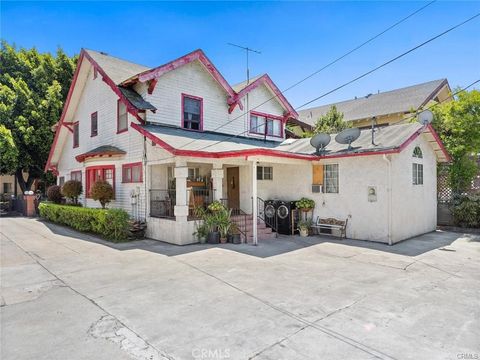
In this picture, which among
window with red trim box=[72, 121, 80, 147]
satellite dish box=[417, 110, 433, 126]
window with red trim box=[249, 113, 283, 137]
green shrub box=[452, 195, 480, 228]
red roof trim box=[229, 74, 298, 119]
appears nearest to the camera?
satellite dish box=[417, 110, 433, 126]

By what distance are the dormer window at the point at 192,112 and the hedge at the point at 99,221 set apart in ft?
15.2

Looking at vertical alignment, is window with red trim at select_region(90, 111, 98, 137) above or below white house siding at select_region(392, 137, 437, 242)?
above

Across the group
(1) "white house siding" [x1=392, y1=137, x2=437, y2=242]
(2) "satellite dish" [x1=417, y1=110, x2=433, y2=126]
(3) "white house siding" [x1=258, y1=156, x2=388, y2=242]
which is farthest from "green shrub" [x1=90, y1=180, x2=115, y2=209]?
(2) "satellite dish" [x1=417, y1=110, x2=433, y2=126]

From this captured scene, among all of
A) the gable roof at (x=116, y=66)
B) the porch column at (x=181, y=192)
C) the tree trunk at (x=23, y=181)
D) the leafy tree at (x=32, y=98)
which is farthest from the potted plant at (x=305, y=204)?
the tree trunk at (x=23, y=181)

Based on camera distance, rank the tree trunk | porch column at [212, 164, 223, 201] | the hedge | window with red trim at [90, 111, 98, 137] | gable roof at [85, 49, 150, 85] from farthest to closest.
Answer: the tree trunk
window with red trim at [90, 111, 98, 137]
gable roof at [85, 49, 150, 85]
the hedge
porch column at [212, 164, 223, 201]

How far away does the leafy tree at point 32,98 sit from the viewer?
68.5 feet

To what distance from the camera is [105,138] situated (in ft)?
45.7

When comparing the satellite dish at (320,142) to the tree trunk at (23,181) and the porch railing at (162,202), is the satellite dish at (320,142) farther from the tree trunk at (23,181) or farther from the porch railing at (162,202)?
the tree trunk at (23,181)

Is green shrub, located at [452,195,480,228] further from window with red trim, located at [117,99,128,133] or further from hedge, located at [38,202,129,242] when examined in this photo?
window with red trim, located at [117,99,128,133]

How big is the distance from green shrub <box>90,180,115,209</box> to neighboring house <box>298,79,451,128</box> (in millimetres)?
15226

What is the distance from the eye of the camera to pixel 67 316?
15.1 feet

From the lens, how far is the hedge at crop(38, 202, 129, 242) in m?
10.9

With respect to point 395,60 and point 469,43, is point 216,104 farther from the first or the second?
point 469,43

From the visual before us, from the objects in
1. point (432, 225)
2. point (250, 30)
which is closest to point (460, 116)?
point (432, 225)
